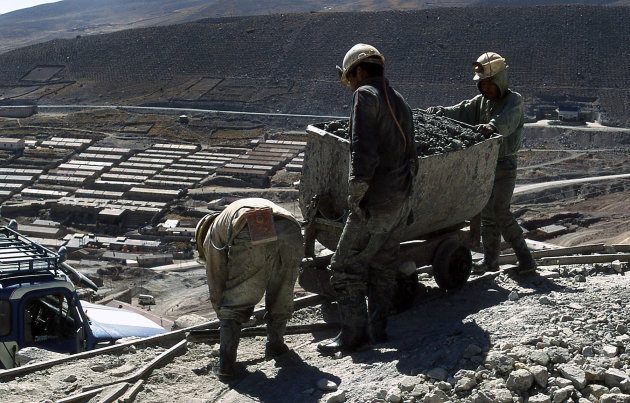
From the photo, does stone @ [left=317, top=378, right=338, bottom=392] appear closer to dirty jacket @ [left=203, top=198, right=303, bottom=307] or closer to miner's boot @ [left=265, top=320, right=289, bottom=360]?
miner's boot @ [left=265, top=320, right=289, bottom=360]

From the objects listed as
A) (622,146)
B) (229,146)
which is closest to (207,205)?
(229,146)

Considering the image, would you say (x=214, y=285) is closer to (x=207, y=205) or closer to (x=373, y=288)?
(x=373, y=288)

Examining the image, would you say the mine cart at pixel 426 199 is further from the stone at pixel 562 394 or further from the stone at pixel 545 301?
the stone at pixel 562 394

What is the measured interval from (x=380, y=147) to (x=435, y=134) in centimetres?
141

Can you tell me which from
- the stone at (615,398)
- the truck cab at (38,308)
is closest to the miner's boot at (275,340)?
the stone at (615,398)

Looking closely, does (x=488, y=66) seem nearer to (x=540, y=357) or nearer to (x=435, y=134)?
(x=435, y=134)

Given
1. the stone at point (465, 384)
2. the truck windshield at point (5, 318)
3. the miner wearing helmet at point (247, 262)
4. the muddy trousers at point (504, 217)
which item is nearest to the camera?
the stone at point (465, 384)

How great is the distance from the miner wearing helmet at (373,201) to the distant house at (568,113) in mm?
35147

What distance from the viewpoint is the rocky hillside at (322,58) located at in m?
44.6

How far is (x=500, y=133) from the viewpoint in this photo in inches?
251

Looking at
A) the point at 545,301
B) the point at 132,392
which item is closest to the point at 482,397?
the point at 545,301

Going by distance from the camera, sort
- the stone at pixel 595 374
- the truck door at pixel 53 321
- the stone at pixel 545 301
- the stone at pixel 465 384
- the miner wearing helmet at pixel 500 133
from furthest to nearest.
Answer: the truck door at pixel 53 321 → the miner wearing helmet at pixel 500 133 → the stone at pixel 545 301 → the stone at pixel 465 384 → the stone at pixel 595 374

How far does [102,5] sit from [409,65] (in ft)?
305

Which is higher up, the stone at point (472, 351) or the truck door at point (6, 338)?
the stone at point (472, 351)
